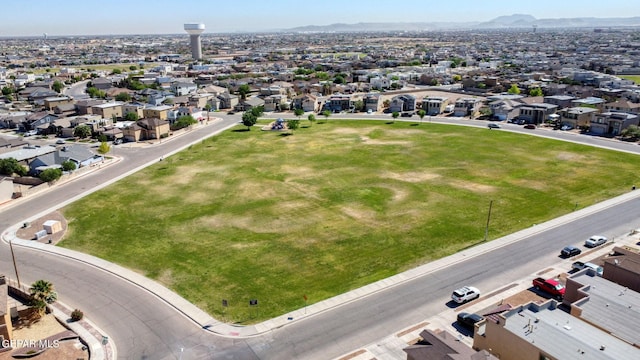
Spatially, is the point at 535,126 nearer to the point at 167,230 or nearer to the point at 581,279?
the point at 581,279

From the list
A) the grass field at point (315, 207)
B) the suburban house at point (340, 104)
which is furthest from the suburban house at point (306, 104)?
the grass field at point (315, 207)

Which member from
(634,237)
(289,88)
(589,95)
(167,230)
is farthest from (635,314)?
(289,88)

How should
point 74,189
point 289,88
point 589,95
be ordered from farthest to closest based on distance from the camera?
point 289,88 → point 589,95 → point 74,189

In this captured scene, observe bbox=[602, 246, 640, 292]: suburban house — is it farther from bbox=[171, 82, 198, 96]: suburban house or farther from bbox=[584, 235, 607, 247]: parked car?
bbox=[171, 82, 198, 96]: suburban house

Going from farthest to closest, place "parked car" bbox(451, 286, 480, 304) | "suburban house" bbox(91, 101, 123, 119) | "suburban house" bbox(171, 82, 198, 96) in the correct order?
"suburban house" bbox(171, 82, 198, 96)
"suburban house" bbox(91, 101, 123, 119)
"parked car" bbox(451, 286, 480, 304)

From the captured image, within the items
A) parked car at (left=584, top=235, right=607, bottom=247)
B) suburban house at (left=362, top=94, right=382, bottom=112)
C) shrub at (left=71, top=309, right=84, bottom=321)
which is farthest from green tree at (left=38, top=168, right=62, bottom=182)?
suburban house at (left=362, top=94, right=382, bottom=112)

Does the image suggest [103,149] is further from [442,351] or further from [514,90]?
[514,90]
